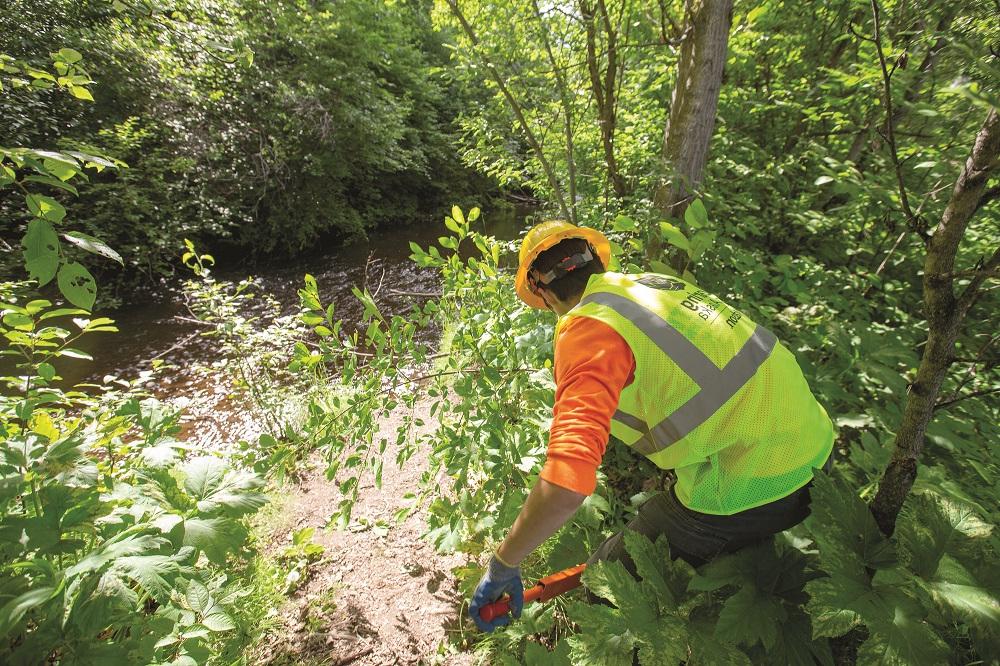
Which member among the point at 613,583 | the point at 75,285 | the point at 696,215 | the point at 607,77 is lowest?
the point at 613,583

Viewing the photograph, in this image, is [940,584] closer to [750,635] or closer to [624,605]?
[750,635]

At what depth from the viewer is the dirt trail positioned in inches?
91.5

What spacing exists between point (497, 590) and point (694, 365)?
3.46 ft

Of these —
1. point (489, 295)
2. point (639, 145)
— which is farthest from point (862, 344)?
point (639, 145)

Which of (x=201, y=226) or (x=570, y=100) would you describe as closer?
(x=570, y=100)

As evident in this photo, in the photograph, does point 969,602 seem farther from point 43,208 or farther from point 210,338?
point 210,338

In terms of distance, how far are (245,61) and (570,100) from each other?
2901mm

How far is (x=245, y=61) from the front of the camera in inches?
81.5

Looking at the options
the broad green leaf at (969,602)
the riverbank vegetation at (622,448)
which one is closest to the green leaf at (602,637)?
the riverbank vegetation at (622,448)

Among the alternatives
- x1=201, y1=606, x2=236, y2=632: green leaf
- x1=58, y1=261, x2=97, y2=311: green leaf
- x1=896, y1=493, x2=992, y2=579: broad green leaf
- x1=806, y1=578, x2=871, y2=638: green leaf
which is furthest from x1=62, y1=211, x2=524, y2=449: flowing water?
x1=896, y1=493, x2=992, y2=579: broad green leaf

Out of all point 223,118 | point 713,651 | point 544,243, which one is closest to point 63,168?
point 544,243

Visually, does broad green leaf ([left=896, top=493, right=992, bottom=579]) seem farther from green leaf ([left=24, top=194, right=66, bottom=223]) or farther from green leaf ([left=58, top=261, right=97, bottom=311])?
green leaf ([left=24, top=194, right=66, bottom=223])

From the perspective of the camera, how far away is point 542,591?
5.59 feet

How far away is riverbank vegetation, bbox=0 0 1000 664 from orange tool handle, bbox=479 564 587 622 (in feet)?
0.54
